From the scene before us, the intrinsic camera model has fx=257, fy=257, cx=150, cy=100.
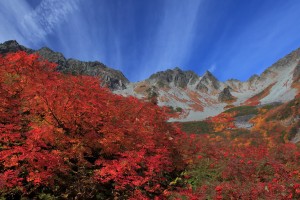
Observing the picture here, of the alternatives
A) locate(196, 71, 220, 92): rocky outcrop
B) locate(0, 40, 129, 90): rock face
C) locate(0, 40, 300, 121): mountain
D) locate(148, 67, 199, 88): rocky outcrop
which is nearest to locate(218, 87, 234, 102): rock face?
locate(0, 40, 300, 121): mountain

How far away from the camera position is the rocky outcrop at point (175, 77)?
165438mm

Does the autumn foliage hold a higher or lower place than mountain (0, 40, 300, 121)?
lower

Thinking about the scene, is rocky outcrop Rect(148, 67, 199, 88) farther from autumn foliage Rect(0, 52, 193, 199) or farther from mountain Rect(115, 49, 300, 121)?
autumn foliage Rect(0, 52, 193, 199)

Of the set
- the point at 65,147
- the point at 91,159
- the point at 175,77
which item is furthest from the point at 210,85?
the point at 65,147

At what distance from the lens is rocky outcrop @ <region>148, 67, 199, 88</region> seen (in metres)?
165

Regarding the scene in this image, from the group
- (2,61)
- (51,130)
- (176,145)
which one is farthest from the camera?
(176,145)

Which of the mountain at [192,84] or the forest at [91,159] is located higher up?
the mountain at [192,84]

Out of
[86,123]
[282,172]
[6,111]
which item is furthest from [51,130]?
[282,172]

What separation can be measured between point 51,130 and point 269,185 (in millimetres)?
11030

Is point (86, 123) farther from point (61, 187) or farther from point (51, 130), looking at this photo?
point (61, 187)

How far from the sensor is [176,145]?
776 inches

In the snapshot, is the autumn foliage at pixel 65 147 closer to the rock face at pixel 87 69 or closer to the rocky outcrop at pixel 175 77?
the rock face at pixel 87 69

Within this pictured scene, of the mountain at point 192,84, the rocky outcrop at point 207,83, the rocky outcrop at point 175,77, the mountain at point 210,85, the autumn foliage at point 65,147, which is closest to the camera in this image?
the autumn foliage at point 65,147

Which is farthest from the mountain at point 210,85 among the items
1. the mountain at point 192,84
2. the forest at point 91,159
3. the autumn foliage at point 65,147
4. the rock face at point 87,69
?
the autumn foliage at point 65,147
